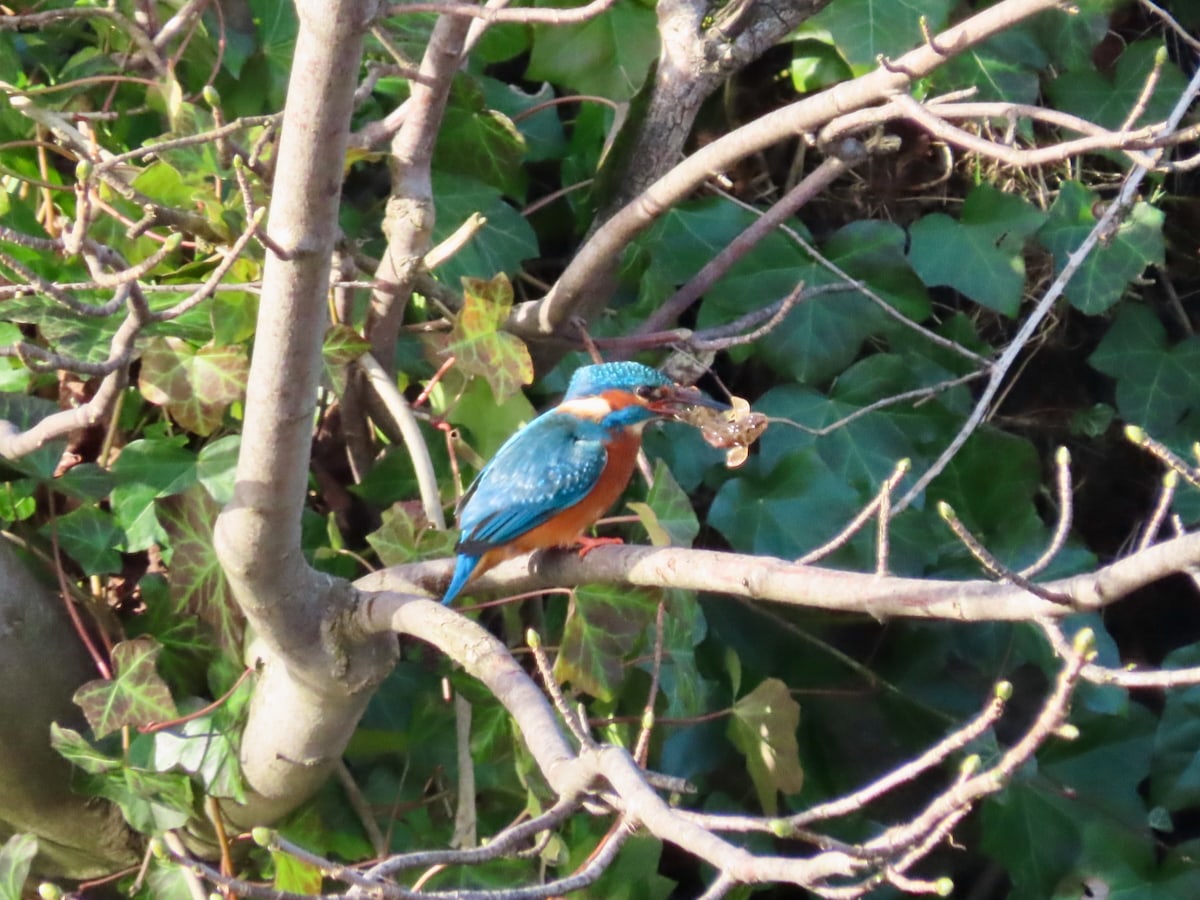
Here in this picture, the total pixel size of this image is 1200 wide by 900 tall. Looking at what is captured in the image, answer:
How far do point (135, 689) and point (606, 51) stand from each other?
1.31 m

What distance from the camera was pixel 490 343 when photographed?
1.77 m

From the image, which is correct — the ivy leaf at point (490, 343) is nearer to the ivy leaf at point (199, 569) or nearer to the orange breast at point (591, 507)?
the orange breast at point (591, 507)

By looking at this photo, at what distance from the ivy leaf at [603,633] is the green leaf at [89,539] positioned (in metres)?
0.72

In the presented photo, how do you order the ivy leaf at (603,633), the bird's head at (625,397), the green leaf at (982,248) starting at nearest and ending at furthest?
the ivy leaf at (603,633) < the bird's head at (625,397) < the green leaf at (982,248)

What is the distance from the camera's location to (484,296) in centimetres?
175

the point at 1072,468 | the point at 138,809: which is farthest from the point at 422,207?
the point at 1072,468

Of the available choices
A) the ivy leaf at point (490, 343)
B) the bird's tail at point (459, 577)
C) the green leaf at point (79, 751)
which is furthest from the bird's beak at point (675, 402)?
the green leaf at point (79, 751)

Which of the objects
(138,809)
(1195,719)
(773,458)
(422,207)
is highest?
(422,207)

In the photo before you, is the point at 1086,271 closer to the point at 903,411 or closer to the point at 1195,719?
the point at 903,411

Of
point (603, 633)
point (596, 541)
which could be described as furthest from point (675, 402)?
point (603, 633)

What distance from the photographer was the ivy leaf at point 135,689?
1.67m

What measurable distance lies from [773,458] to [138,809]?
1.17 m

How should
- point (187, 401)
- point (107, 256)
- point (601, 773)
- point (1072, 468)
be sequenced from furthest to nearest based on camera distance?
point (1072, 468)
point (187, 401)
point (107, 256)
point (601, 773)

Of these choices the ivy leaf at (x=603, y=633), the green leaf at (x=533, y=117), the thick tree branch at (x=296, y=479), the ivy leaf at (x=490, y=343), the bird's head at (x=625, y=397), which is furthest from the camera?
the green leaf at (x=533, y=117)
